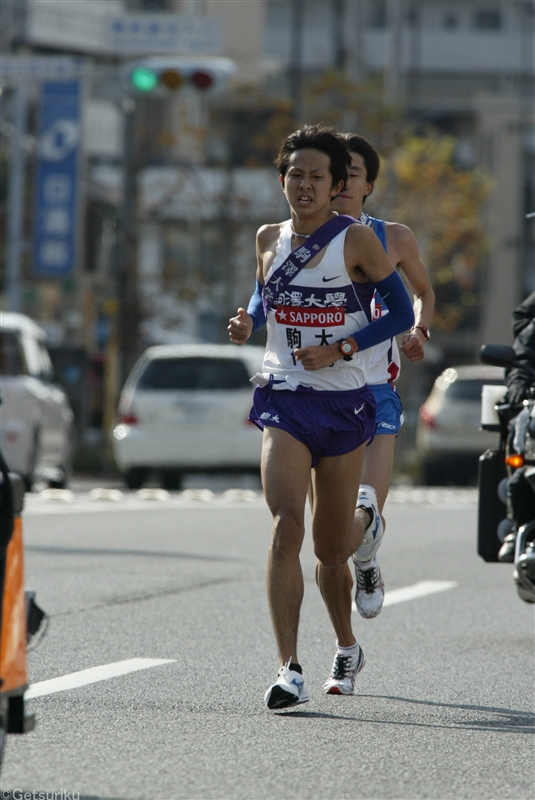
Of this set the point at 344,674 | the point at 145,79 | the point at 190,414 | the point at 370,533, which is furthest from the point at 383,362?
the point at 145,79

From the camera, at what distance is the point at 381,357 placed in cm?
717

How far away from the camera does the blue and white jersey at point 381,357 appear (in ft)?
23.5

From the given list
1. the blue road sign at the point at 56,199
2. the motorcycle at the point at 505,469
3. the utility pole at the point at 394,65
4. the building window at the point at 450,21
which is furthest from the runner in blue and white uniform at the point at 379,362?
the building window at the point at 450,21

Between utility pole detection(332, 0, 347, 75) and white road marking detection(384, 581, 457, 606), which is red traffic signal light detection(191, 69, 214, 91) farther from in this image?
utility pole detection(332, 0, 347, 75)

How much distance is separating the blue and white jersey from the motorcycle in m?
0.45

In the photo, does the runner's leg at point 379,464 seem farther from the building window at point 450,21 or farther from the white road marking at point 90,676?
the building window at point 450,21

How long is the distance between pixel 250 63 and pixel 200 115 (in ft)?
42.7

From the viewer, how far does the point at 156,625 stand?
27.5 feet

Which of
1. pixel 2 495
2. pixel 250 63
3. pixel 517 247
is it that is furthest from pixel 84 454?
pixel 517 247

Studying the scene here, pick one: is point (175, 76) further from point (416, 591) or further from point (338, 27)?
point (338, 27)

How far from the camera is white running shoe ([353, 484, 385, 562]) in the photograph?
22.4 feet

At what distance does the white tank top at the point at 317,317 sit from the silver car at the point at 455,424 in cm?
1730

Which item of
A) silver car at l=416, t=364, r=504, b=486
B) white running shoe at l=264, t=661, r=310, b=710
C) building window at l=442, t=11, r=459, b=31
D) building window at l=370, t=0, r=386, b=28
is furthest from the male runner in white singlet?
building window at l=370, t=0, r=386, b=28

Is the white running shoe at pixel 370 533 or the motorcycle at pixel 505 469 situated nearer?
the white running shoe at pixel 370 533
